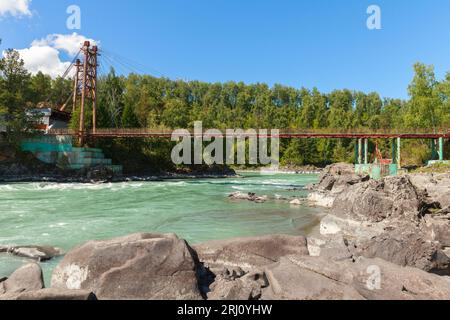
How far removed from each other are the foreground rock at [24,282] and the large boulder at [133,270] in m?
0.42

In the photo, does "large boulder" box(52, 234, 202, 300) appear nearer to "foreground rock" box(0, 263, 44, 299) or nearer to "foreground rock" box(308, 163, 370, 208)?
"foreground rock" box(0, 263, 44, 299)

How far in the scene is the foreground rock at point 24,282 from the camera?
5.55 metres

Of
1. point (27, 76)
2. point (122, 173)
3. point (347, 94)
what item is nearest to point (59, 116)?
point (27, 76)

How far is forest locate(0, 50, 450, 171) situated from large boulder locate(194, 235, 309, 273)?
39738mm

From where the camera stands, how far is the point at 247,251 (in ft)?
25.7

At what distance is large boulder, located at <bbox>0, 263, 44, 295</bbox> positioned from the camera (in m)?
5.55

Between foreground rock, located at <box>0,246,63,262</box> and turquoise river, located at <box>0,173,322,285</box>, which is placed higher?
foreground rock, located at <box>0,246,63,262</box>

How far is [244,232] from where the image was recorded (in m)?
13.1

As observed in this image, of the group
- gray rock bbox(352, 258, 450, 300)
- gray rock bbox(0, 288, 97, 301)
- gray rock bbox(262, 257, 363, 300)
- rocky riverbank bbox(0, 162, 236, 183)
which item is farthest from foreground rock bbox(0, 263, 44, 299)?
rocky riverbank bbox(0, 162, 236, 183)

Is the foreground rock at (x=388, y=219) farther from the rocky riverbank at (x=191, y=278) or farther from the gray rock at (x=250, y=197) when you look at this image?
the gray rock at (x=250, y=197)

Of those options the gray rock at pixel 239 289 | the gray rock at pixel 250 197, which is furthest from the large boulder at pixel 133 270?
the gray rock at pixel 250 197

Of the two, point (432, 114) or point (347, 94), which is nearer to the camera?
point (432, 114)
